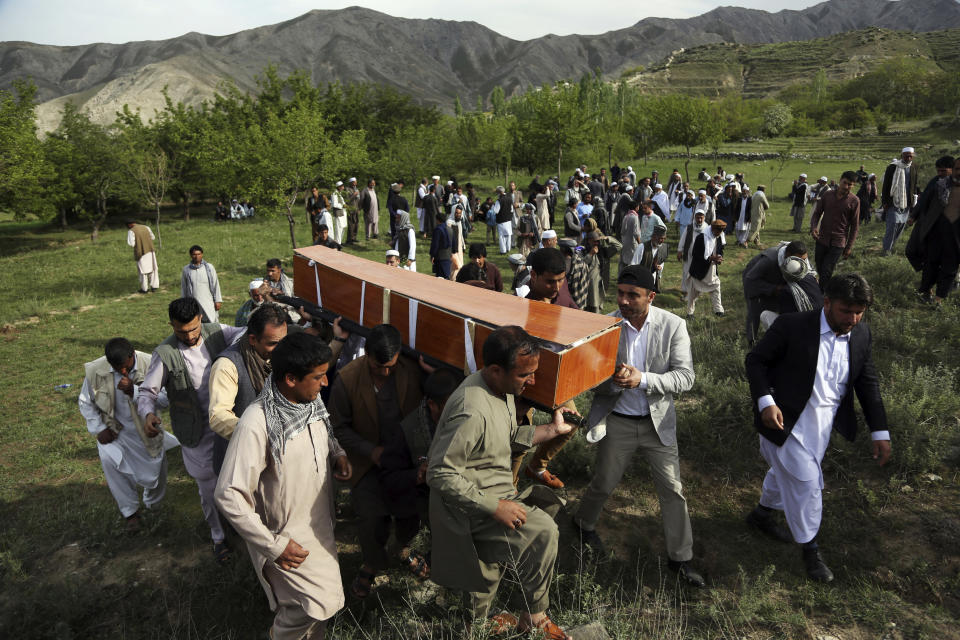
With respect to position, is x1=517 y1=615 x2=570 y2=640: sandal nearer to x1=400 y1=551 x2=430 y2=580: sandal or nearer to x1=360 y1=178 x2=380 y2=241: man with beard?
x1=400 y1=551 x2=430 y2=580: sandal

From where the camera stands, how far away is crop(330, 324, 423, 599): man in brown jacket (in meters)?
3.49

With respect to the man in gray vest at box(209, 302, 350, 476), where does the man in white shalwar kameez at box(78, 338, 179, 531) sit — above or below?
below

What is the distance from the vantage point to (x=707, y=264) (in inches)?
360

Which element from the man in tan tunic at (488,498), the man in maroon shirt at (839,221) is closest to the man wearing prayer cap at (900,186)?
the man in maroon shirt at (839,221)

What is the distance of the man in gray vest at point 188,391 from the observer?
12.6ft

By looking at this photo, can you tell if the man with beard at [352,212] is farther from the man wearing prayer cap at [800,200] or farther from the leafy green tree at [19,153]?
the man wearing prayer cap at [800,200]

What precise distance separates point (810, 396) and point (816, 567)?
3.94ft

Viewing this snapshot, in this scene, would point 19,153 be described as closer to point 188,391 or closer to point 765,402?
point 188,391

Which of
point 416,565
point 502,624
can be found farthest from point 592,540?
point 416,565

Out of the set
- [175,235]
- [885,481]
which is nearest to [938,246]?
[885,481]

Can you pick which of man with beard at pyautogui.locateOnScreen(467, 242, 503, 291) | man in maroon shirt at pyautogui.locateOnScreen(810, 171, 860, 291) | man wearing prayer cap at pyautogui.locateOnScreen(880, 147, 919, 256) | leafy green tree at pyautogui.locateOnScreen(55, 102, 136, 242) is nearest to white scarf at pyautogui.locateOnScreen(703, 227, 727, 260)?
man in maroon shirt at pyautogui.locateOnScreen(810, 171, 860, 291)

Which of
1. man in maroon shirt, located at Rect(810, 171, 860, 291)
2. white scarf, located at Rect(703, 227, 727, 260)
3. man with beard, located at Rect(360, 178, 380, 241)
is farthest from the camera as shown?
man with beard, located at Rect(360, 178, 380, 241)

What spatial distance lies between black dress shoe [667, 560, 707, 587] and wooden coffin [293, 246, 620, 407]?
1.42 metres

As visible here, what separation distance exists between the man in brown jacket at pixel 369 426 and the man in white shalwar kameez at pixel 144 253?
11.4 m
